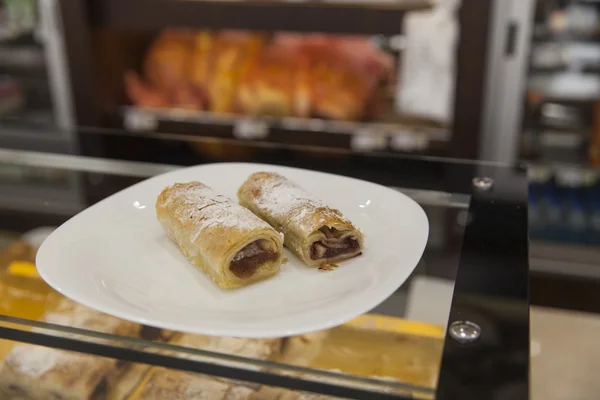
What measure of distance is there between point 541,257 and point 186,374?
5.11 ft

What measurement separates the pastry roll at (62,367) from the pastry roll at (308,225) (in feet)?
0.74

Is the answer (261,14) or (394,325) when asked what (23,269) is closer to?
(394,325)

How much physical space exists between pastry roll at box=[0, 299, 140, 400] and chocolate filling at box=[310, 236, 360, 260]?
23 centimetres

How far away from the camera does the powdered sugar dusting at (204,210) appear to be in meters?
0.75

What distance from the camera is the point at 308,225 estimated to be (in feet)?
2.49

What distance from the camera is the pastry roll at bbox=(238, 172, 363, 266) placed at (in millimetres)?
756

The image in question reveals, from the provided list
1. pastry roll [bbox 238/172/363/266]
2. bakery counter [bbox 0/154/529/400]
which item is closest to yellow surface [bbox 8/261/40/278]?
bakery counter [bbox 0/154/529/400]

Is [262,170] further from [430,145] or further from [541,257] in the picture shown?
A: [541,257]

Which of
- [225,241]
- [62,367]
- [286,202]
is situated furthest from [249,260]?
[62,367]

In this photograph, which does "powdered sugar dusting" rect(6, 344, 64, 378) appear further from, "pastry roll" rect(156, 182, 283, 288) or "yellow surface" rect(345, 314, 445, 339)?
"yellow surface" rect(345, 314, 445, 339)

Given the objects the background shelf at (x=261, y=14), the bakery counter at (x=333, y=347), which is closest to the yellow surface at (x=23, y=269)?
the bakery counter at (x=333, y=347)

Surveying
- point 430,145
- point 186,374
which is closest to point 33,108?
point 430,145

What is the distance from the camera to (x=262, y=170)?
0.98 metres

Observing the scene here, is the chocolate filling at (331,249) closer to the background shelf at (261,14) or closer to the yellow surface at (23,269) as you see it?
the yellow surface at (23,269)
